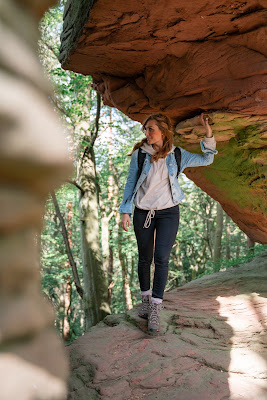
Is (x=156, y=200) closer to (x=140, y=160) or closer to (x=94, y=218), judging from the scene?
(x=140, y=160)

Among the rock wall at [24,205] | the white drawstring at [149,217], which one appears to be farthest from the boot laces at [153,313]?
the rock wall at [24,205]

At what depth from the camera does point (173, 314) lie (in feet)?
13.6

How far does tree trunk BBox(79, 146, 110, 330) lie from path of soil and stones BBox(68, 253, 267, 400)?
3340mm

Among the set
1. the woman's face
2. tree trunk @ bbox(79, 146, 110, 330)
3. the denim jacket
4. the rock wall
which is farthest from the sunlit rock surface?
tree trunk @ bbox(79, 146, 110, 330)

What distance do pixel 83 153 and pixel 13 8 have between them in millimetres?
7953

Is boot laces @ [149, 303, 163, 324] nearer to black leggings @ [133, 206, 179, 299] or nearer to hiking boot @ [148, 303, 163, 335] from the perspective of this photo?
hiking boot @ [148, 303, 163, 335]

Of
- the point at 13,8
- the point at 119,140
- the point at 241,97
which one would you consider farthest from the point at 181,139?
the point at 119,140

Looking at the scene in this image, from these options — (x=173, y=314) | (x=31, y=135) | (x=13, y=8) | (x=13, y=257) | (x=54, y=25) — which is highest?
(x=54, y=25)

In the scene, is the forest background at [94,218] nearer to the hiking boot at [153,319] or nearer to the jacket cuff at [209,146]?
the hiking boot at [153,319]

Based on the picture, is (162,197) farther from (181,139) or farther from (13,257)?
(13,257)

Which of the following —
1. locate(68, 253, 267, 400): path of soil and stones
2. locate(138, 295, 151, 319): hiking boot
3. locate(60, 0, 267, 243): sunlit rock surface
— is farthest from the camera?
locate(138, 295, 151, 319): hiking boot

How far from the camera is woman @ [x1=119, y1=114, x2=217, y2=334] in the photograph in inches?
141

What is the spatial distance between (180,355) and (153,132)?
228 cm

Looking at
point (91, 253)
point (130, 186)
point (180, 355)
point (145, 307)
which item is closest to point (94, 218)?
point (91, 253)
